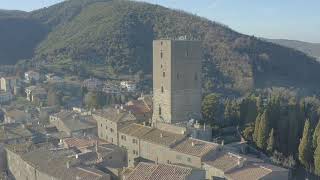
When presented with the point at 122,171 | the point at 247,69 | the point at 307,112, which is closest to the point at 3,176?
the point at 122,171

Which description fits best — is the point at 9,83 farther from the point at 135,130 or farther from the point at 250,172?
the point at 250,172

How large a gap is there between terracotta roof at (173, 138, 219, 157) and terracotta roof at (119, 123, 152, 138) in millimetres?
4801

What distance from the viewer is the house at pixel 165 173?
95.9 ft

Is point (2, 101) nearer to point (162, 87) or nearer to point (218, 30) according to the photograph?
point (162, 87)

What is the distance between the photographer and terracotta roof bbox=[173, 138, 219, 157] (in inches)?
1356

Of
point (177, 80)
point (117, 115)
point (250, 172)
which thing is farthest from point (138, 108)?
point (250, 172)

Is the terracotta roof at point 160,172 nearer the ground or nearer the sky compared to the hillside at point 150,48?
nearer the ground

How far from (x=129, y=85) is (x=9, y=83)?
21.5 m

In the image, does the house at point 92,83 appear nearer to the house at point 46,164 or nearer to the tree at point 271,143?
the house at point 46,164

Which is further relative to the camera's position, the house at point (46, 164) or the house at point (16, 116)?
the house at point (16, 116)

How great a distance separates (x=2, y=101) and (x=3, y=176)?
4251 cm

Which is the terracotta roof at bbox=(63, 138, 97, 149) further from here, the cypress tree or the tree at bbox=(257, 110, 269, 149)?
the cypress tree

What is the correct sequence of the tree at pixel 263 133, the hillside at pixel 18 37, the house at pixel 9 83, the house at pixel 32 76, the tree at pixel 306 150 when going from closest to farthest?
the tree at pixel 306 150
the tree at pixel 263 133
the house at pixel 9 83
the house at pixel 32 76
the hillside at pixel 18 37

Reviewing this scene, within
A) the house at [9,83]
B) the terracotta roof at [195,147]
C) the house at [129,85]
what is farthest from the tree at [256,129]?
the house at [9,83]
